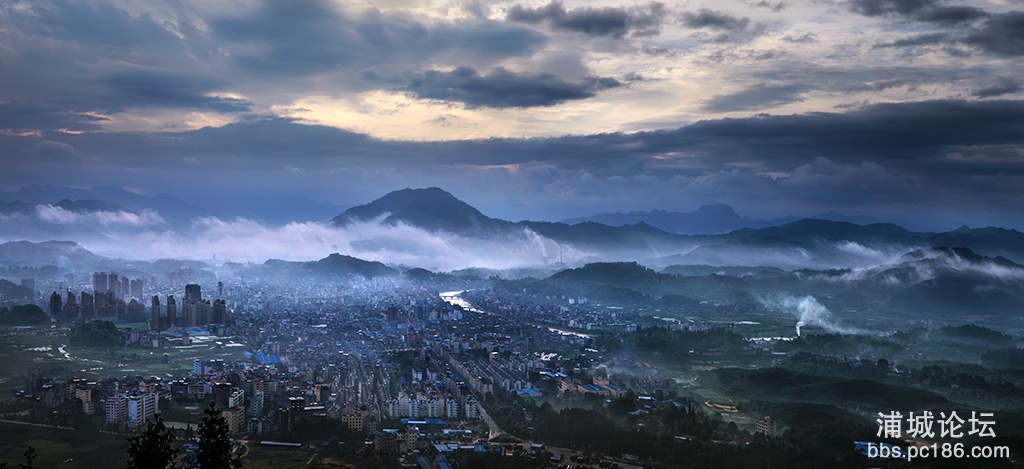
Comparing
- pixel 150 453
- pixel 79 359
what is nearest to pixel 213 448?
pixel 150 453

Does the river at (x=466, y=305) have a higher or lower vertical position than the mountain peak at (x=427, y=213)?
lower

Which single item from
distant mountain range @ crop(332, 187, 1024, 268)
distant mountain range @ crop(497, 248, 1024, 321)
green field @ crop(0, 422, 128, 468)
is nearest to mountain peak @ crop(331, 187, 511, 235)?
distant mountain range @ crop(332, 187, 1024, 268)

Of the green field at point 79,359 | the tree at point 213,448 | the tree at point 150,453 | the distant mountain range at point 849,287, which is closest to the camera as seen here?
the tree at point 150,453

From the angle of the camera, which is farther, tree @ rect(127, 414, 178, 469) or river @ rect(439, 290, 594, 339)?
river @ rect(439, 290, 594, 339)

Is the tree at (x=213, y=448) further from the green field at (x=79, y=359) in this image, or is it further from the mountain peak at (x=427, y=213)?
the mountain peak at (x=427, y=213)

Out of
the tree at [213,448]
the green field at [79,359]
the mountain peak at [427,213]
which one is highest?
the mountain peak at [427,213]

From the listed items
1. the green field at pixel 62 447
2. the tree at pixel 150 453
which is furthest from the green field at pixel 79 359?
the tree at pixel 150 453

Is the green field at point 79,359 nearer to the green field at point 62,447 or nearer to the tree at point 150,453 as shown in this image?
the green field at point 62,447

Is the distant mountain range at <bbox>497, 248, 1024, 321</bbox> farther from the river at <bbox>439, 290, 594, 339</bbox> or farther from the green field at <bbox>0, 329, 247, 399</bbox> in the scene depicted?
the green field at <bbox>0, 329, 247, 399</bbox>

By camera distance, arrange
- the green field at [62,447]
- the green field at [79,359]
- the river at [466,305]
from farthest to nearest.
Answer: the river at [466,305] < the green field at [79,359] < the green field at [62,447]

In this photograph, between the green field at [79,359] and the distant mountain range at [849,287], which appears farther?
the distant mountain range at [849,287]

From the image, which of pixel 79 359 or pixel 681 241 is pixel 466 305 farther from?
pixel 681 241

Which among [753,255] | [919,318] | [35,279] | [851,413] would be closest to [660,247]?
[753,255]
